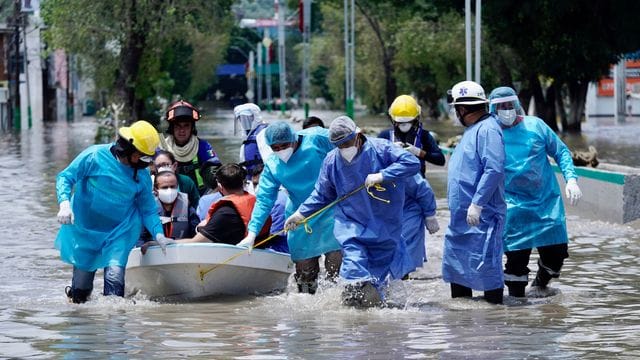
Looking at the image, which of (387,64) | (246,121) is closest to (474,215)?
(246,121)

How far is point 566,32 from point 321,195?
30.8m

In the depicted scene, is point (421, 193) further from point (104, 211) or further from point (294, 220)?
point (104, 211)

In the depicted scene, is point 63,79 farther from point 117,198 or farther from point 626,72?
point 117,198

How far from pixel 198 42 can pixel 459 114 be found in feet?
274

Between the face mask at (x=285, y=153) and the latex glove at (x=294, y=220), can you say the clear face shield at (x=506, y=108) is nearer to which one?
the face mask at (x=285, y=153)

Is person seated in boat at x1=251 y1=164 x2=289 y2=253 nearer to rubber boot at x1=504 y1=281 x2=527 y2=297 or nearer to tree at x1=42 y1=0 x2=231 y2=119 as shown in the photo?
rubber boot at x1=504 y1=281 x2=527 y2=297

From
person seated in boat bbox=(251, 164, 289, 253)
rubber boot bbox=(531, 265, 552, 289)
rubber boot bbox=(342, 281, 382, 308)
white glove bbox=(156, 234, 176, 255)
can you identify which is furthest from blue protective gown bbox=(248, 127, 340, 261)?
rubber boot bbox=(531, 265, 552, 289)

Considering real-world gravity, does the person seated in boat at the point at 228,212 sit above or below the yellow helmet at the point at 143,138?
below

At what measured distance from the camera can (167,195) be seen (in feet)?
40.4

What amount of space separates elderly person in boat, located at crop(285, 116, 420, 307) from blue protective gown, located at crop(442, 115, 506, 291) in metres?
0.39

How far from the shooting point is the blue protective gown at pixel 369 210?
10.8 m

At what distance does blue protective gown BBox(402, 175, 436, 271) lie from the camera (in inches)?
469

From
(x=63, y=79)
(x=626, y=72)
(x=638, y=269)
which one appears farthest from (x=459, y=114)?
(x=63, y=79)

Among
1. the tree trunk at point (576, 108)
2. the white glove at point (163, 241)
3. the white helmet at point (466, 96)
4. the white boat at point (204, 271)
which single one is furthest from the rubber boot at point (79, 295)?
Answer: the tree trunk at point (576, 108)
